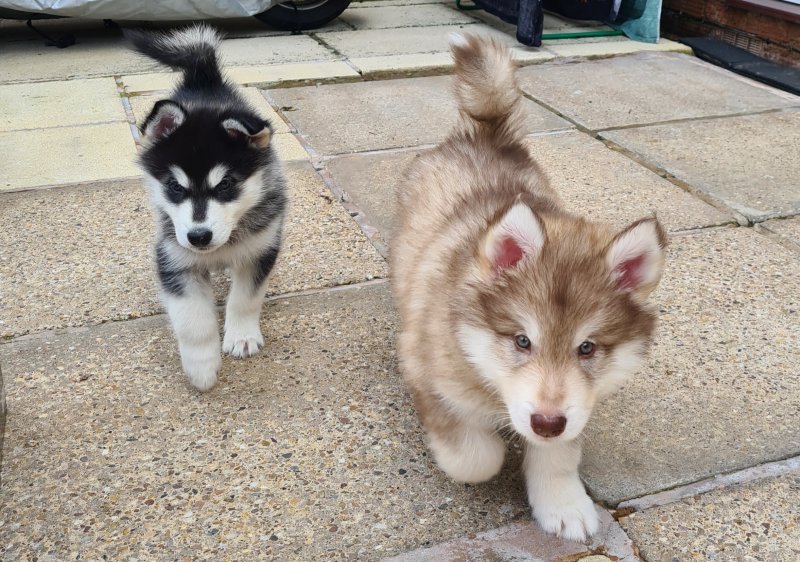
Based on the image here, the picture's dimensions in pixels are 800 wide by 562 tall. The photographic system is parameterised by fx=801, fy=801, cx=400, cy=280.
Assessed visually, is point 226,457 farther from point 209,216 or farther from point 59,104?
point 59,104

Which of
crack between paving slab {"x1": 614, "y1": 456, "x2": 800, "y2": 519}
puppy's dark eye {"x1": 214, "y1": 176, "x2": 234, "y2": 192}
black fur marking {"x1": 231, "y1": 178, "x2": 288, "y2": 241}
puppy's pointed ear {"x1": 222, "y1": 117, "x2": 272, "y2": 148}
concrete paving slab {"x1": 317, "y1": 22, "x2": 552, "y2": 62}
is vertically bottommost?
concrete paving slab {"x1": 317, "y1": 22, "x2": 552, "y2": 62}

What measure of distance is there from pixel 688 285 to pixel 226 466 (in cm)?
246

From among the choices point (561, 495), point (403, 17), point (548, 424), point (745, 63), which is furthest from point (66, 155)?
point (745, 63)

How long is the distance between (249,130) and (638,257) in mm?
1800

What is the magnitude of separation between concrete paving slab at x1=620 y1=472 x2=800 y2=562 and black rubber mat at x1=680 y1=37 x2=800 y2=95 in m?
5.35

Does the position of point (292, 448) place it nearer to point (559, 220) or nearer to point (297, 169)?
point (559, 220)

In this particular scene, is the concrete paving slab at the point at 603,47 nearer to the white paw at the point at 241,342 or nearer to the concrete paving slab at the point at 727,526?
the white paw at the point at 241,342

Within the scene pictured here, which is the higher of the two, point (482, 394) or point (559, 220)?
point (559, 220)

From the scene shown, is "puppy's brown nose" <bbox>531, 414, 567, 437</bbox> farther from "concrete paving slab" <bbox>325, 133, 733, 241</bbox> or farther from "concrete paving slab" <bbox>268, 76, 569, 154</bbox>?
"concrete paving slab" <bbox>268, 76, 569, 154</bbox>

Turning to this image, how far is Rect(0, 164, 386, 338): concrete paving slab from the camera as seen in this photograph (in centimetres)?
379

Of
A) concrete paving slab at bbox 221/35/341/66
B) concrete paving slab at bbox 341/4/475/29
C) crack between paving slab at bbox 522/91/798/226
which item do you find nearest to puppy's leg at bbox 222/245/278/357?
crack between paving slab at bbox 522/91/798/226

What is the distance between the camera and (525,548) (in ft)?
8.13

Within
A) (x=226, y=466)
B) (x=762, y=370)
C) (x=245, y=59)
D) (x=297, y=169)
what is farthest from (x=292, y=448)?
(x=245, y=59)

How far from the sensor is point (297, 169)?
5.35m
